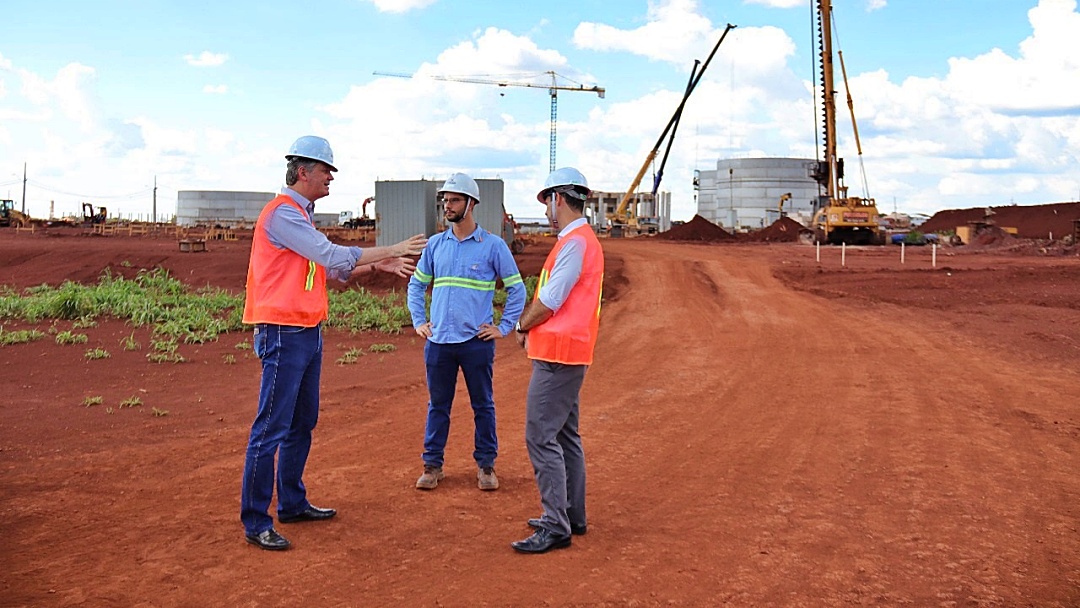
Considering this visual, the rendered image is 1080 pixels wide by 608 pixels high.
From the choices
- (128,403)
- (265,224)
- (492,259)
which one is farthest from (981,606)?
(128,403)

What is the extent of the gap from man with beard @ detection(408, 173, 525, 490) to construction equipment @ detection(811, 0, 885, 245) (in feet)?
126

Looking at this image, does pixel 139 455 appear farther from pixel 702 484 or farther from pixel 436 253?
pixel 702 484

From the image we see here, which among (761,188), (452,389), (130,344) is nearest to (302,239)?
(452,389)

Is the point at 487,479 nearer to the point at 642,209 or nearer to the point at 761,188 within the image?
the point at 642,209

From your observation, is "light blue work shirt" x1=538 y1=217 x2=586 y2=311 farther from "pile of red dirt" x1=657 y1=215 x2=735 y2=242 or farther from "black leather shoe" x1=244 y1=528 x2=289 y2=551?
"pile of red dirt" x1=657 y1=215 x2=735 y2=242

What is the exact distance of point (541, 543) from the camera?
16.5 ft

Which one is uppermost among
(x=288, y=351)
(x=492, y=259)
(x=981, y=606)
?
(x=492, y=259)

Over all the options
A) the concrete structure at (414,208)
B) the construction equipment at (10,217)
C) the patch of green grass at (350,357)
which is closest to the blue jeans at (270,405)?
the patch of green grass at (350,357)

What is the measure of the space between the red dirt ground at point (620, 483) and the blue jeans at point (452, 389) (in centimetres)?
27

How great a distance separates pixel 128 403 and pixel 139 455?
2.23 meters

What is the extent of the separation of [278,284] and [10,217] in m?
62.9

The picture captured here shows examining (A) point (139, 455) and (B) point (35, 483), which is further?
(A) point (139, 455)

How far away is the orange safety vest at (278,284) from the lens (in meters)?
5.04

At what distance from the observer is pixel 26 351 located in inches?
484
